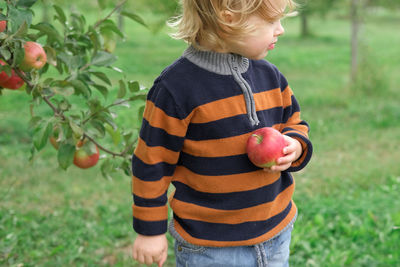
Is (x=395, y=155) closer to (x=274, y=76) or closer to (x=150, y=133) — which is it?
(x=274, y=76)

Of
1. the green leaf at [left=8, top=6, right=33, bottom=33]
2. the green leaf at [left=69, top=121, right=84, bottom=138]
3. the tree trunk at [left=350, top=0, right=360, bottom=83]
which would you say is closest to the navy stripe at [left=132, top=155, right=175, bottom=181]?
the green leaf at [left=69, top=121, right=84, bottom=138]

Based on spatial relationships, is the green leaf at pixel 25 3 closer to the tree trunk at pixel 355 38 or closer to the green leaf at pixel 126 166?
the green leaf at pixel 126 166

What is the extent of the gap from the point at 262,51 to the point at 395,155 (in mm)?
3203

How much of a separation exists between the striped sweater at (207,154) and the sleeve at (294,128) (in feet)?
0.26

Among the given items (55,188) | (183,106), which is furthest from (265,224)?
(55,188)

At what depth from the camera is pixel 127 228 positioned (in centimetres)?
287

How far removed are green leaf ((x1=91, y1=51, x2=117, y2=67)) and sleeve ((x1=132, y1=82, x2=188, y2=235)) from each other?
2.15 ft

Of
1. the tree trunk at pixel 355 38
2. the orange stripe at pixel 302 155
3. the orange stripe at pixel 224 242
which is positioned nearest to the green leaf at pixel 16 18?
the orange stripe at pixel 224 242

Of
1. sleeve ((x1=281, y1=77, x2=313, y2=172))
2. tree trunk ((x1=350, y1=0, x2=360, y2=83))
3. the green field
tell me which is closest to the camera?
sleeve ((x1=281, y1=77, x2=313, y2=172))

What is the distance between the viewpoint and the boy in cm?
134

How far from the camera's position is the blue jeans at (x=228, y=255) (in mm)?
1445

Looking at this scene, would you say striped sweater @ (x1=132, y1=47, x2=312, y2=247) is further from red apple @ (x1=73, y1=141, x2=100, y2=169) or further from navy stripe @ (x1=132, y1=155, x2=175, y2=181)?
red apple @ (x1=73, y1=141, x2=100, y2=169)

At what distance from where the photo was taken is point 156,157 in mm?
1357

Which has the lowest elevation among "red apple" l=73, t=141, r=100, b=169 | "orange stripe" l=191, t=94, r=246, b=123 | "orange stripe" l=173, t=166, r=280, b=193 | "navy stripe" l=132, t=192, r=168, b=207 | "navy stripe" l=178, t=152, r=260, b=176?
"red apple" l=73, t=141, r=100, b=169
